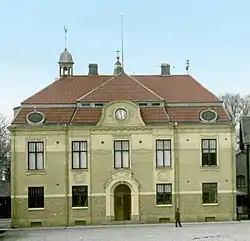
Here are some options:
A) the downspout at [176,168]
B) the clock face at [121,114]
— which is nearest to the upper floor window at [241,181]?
the downspout at [176,168]

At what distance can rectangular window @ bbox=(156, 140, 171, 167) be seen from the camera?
52.4 meters

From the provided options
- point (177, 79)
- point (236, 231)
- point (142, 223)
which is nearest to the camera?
point (236, 231)

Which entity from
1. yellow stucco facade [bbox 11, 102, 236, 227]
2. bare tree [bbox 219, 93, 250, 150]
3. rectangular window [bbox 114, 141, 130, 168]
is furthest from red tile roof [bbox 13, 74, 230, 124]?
bare tree [bbox 219, 93, 250, 150]

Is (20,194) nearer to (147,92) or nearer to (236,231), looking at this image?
(147,92)

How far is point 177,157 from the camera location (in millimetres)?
52438

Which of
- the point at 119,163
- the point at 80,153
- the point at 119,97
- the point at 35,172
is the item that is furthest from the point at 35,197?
the point at 119,97

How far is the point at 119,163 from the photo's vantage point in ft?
171

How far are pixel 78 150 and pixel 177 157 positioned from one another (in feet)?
23.7

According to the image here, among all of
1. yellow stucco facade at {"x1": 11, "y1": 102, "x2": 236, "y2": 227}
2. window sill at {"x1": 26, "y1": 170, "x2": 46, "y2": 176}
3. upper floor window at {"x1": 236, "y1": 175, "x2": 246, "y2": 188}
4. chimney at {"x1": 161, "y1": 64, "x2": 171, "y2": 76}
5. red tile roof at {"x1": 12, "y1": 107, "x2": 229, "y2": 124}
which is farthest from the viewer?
upper floor window at {"x1": 236, "y1": 175, "x2": 246, "y2": 188}

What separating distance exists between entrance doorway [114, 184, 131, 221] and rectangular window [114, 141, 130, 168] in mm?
1516

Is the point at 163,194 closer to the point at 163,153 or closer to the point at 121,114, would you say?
the point at 163,153

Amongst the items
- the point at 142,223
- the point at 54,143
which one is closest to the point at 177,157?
the point at 142,223

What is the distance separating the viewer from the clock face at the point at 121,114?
52125 mm

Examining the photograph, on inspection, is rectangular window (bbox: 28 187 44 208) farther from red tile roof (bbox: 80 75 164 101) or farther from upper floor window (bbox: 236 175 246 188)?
upper floor window (bbox: 236 175 246 188)
